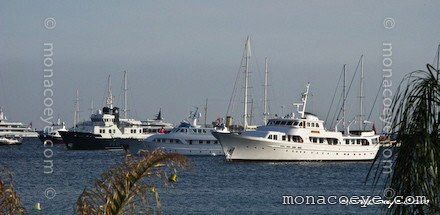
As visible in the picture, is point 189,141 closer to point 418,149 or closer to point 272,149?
point 272,149

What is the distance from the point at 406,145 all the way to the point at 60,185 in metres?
44.6

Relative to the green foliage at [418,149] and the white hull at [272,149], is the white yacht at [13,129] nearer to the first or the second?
the white hull at [272,149]

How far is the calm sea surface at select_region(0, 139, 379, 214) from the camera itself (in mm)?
41656

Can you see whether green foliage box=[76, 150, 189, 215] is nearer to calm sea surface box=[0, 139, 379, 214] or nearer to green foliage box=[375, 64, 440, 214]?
green foliage box=[375, 64, 440, 214]

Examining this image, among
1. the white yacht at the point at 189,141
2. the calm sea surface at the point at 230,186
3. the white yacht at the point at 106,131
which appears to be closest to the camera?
the calm sea surface at the point at 230,186

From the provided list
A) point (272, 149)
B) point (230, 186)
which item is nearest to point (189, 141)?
point (272, 149)

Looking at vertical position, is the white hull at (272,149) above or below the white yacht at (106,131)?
below

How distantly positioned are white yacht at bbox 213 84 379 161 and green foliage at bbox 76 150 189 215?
68559mm

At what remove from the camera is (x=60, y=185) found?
179ft

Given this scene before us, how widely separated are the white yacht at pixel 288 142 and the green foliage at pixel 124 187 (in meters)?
68.6

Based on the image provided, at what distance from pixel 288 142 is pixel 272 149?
131cm

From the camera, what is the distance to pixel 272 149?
78.9m

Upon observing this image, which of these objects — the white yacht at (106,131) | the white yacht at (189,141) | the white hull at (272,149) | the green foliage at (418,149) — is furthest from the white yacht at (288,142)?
the green foliage at (418,149)

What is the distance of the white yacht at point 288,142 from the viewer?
78688mm
